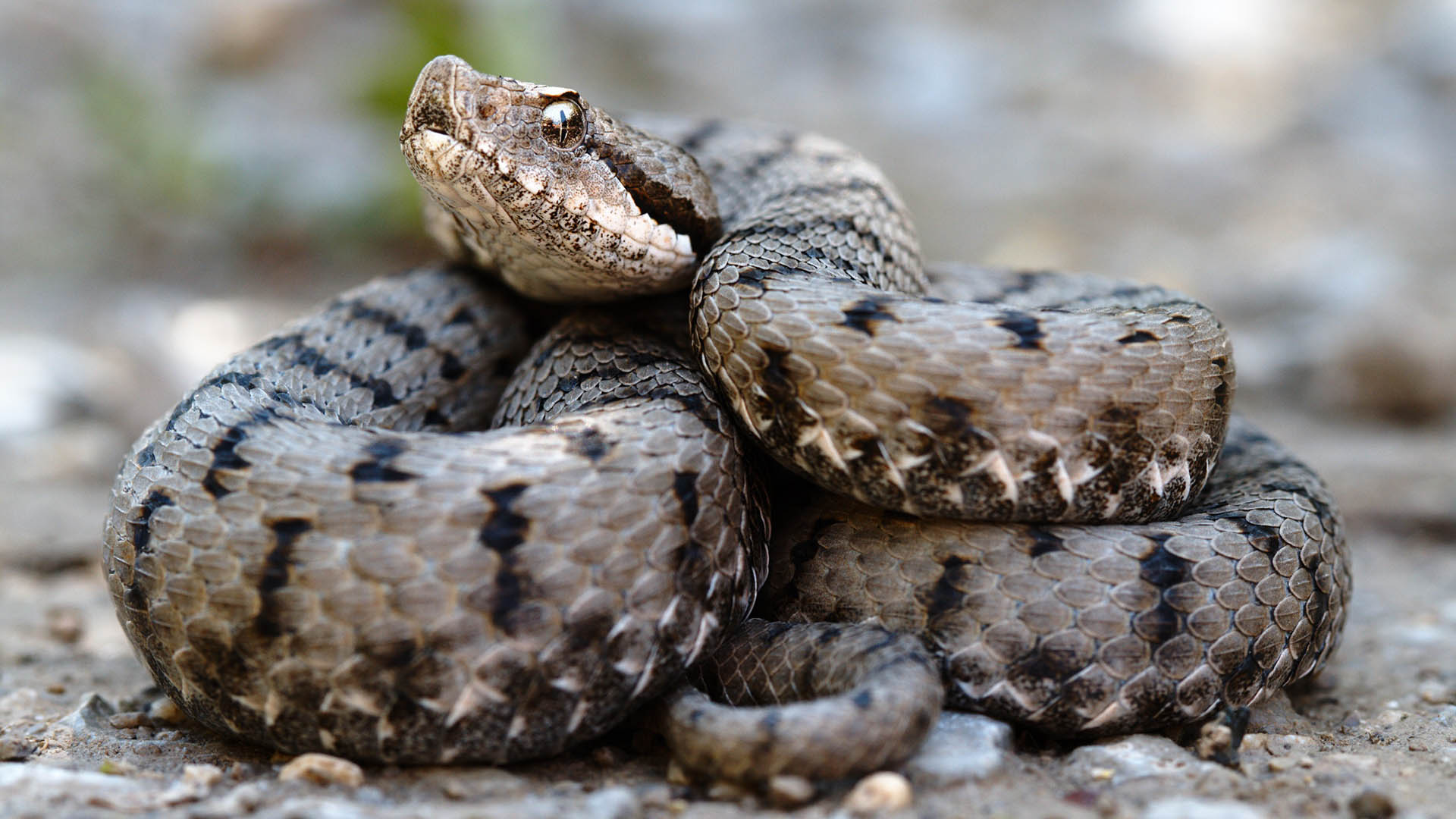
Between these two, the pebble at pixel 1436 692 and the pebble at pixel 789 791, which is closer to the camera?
the pebble at pixel 789 791

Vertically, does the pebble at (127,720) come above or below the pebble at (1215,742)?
above

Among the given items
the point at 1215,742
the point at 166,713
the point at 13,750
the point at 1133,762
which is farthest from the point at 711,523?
the point at 13,750

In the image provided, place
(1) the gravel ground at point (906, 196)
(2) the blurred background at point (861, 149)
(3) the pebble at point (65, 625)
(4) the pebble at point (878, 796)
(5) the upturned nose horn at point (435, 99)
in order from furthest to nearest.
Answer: (2) the blurred background at point (861, 149), (3) the pebble at point (65, 625), (5) the upturned nose horn at point (435, 99), (1) the gravel ground at point (906, 196), (4) the pebble at point (878, 796)

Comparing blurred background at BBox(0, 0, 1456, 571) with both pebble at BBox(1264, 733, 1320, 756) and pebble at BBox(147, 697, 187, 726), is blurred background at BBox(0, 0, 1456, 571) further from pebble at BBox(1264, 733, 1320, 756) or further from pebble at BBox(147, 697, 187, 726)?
pebble at BBox(1264, 733, 1320, 756)

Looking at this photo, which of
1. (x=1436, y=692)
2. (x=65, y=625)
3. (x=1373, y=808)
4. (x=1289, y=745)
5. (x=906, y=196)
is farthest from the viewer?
(x=906, y=196)

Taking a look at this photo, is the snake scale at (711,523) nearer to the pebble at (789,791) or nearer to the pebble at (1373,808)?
the pebble at (789,791)

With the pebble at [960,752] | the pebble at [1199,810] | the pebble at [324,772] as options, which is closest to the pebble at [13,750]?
the pebble at [324,772]

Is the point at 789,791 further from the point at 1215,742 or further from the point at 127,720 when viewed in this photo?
the point at 127,720

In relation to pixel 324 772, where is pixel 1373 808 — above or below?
below
